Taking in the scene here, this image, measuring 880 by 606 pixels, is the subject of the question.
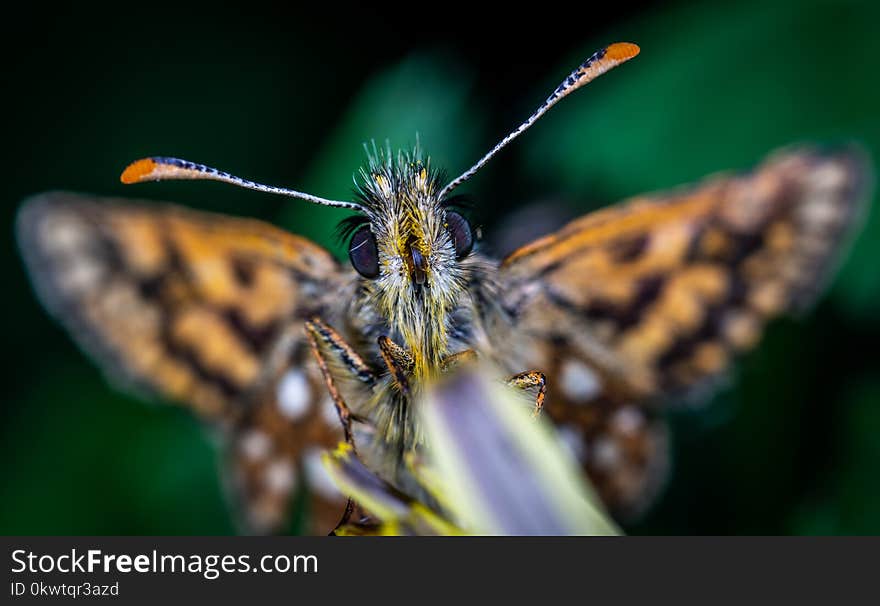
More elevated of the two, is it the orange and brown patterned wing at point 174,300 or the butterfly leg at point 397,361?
the orange and brown patterned wing at point 174,300

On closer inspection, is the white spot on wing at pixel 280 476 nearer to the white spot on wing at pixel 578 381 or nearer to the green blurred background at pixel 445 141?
the green blurred background at pixel 445 141

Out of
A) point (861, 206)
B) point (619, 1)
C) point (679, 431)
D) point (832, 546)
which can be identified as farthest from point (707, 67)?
point (832, 546)

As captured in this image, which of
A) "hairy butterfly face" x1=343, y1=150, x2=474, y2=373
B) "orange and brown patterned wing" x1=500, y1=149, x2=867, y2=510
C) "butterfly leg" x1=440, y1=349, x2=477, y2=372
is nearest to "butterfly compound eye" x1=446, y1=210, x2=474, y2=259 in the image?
"hairy butterfly face" x1=343, y1=150, x2=474, y2=373

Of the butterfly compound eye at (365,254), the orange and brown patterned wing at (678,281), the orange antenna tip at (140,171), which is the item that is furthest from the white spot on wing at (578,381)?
the orange antenna tip at (140,171)

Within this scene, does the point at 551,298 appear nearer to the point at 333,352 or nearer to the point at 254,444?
the point at 333,352

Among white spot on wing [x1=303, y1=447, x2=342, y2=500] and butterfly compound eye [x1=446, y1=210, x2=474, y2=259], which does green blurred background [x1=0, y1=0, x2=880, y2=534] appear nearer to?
white spot on wing [x1=303, y1=447, x2=342, y2=500]

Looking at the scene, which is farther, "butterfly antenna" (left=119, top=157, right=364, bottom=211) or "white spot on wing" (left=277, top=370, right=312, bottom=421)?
"white spot on wing" (left=277, top=370, right=312, bottom=421)
